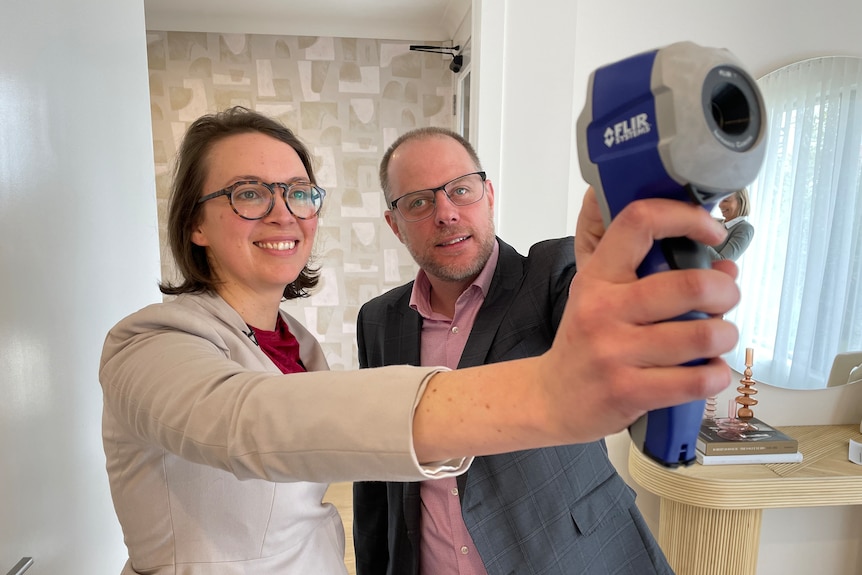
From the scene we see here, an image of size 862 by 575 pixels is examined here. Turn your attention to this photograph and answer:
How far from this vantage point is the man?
1.09m

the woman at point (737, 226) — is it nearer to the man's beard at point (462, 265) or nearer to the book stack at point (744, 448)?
the book stack at point (744, 448)

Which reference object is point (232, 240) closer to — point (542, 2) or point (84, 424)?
point (84, 424)

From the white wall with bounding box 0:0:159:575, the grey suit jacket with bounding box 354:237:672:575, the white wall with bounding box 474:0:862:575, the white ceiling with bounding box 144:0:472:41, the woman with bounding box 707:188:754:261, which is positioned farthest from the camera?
the white ceiling with bounding box 144:0:472:41

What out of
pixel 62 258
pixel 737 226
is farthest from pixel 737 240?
pixel 62 258

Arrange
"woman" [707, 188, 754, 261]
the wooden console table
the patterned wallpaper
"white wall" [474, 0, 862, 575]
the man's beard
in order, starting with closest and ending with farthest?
the man's beard < the wooden console table < "white wall" [474, 0, 862, 575] < "woman" [707, 188, 754, 261] < the patterned wallpaper

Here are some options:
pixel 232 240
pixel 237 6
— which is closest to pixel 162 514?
pixel 232 240

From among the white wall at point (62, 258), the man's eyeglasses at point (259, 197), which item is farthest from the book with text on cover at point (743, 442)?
the white wall at point (62, 258)

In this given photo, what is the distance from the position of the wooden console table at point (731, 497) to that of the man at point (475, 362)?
2.09ft

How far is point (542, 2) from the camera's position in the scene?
6.23 feet

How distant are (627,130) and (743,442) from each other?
5.88ft

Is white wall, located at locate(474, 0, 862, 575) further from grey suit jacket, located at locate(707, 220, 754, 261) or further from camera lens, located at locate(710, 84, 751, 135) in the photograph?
camera lens, located at locate(710, 84, 751, 135)

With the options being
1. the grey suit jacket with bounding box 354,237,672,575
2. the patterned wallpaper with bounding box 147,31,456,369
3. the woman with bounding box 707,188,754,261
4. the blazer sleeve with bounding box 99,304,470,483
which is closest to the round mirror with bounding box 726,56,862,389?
the woman with bounding box 707,188,754,261

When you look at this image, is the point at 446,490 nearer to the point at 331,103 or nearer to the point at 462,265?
the point at 462,265

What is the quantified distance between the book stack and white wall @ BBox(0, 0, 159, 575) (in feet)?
6.02
